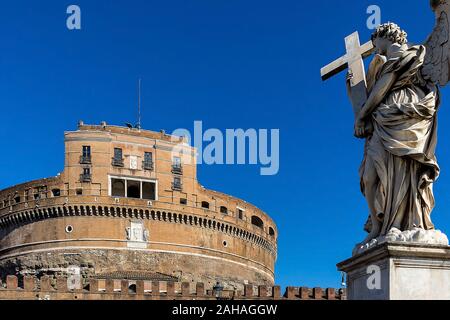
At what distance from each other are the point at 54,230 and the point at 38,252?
254cm

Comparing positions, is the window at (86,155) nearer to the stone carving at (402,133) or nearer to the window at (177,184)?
the window at (177,184)

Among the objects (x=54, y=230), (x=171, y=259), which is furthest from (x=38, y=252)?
(x=171, y=259)

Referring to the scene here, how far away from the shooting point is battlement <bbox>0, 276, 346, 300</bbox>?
58.1 m

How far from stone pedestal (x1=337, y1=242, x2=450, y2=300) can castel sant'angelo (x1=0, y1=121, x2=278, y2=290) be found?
212ft

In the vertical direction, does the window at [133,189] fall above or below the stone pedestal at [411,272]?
above

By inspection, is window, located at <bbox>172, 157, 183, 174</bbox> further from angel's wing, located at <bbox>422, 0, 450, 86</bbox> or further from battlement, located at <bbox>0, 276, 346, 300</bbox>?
angel's wing, located at <bbox>422, 0, 450, 86</bbox>

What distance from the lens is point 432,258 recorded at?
5.69 meters

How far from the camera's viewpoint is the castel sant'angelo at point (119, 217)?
72.4 metres

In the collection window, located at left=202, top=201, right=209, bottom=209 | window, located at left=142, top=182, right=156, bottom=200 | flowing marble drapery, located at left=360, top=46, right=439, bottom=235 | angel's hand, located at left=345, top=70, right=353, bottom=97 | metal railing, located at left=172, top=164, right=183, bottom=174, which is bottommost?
flowing marble drapery, located at left=360, top=46, right=439, bottom=235

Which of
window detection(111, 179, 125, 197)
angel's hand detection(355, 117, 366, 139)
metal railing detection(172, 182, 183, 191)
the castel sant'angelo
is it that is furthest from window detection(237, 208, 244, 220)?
angel's hand detection(355, 117, 366, 139)

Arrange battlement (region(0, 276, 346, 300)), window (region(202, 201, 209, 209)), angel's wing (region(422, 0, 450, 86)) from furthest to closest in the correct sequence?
window (region(202, 201, 209, 209)) → battlement (region(0, 276, 346, 300)) → angel's wing (region(422, 0, 450, 86))

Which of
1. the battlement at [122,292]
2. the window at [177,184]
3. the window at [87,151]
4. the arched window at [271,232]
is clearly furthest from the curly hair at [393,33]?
the arched window at [271,232]

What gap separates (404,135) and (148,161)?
229 ft

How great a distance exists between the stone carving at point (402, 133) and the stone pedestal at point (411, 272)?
100 millimetres
